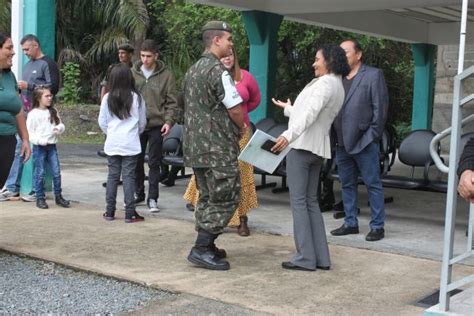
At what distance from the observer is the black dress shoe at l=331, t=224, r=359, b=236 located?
248 inches

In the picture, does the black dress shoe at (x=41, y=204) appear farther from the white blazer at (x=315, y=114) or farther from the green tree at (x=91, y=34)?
the green tree at (x=91, y=34)

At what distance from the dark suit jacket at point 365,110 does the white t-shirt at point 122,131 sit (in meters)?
2.10

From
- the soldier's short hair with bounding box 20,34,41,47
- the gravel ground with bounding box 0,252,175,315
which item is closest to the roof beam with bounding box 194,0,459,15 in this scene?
the soldier's short hair with bounding box 20,34,41,47

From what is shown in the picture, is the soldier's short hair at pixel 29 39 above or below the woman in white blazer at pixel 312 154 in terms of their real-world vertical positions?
above

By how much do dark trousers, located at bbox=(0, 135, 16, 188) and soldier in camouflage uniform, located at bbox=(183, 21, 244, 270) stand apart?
4.59 ft

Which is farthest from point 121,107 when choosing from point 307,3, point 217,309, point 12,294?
point 307,3

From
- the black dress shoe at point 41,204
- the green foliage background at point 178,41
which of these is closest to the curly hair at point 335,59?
the black dress shoe at point 41,204

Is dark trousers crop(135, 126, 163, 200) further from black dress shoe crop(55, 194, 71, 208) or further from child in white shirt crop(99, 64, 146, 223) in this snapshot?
black dress shoe crop(55, 194, 71, 208)

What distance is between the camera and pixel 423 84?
1558 cm

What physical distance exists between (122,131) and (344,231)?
2.39m

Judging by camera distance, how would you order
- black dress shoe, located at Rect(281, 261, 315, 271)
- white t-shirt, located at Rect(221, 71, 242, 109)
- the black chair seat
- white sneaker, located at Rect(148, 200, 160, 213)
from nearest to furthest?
white t-shirt, located at Rect(221, 71, 242, 109), black dress shoe, located at Rect(281, 261, 315, 271), white sneaker, located at Rect(148, 200, 160, 213), the black chair seat

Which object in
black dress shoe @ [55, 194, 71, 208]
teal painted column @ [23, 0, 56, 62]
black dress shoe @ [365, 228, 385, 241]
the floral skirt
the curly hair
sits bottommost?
black dress shoe @ [55, 194, 71, 208]

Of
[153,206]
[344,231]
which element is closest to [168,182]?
[153,206]

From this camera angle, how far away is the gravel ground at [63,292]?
417 cm
